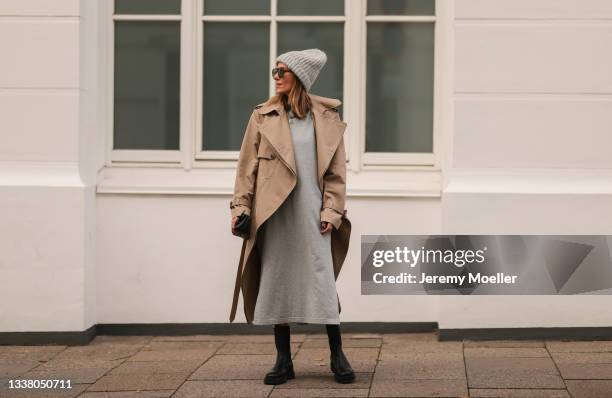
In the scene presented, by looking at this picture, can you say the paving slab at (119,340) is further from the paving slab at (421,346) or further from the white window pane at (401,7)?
the white window pane at (401,7)

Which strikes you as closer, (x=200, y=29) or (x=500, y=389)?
(x=500, y=389)

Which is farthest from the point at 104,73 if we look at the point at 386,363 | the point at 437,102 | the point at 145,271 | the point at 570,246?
the point at 570,246

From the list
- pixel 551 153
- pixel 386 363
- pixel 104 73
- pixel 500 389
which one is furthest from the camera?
pixel 104 73

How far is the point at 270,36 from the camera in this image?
29.6 ft

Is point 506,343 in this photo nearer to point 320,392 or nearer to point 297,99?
point 320,392

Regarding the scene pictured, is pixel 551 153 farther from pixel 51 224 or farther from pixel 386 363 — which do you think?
pixel 51 224

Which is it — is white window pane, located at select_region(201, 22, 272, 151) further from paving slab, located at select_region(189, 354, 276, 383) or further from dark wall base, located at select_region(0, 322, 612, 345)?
paving slab, located at select_region(189, 354, 276, 383)

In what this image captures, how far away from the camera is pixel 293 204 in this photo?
6.75 metres

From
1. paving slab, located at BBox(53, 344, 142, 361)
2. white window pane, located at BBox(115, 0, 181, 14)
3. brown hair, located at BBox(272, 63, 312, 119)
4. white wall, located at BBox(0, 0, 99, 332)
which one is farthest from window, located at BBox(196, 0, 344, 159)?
brown hair, located at BBox(272, 63, 312, 119)

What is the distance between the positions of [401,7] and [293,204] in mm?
2831

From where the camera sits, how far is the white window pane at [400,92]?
8.95m

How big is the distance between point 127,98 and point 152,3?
32.1 inches

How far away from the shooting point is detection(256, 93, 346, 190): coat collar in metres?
6.69

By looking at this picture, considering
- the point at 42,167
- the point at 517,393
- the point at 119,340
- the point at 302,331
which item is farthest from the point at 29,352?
the point at 517,393
